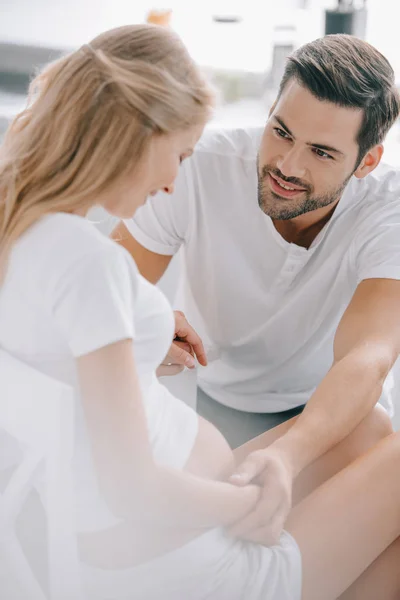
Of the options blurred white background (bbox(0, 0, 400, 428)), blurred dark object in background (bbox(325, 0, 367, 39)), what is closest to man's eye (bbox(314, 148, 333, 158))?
blurred white background (bbox(0, 0, 400, 428))

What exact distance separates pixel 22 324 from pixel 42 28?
114 cm

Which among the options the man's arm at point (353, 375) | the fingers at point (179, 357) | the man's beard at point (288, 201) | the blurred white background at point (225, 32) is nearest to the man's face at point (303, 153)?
the man's beard at point (288, 201)

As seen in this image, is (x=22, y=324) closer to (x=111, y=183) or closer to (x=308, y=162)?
(x=111, y=183)

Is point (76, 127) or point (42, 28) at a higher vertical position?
point (76, 127)

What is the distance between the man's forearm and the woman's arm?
0.11 m

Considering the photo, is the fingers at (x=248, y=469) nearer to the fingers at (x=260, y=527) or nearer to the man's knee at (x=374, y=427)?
the fingers at (x=260, y=527)

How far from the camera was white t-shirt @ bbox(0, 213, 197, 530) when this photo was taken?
0.51 m

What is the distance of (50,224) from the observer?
0.52m

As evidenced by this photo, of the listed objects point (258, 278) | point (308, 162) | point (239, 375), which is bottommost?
point (239, 375)

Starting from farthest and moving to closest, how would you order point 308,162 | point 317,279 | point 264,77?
1. point 264,77
2. point 317,279
3. point 308,162

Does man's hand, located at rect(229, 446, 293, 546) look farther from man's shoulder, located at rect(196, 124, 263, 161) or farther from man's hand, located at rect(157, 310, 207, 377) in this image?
man's shoulder, located at rect(196, 124, 263, 161)

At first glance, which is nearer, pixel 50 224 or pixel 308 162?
pixel 50 224

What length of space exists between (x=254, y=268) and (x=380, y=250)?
0.15 m

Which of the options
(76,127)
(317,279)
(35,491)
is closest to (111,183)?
(76,127)
